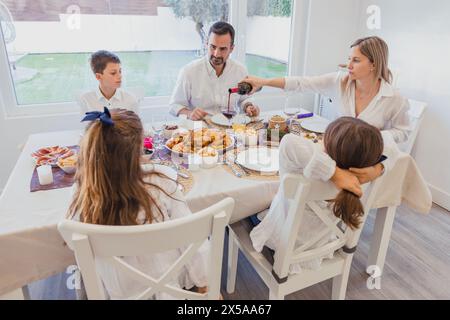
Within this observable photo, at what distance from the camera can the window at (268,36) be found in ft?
10.2

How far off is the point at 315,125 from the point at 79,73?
1.97m

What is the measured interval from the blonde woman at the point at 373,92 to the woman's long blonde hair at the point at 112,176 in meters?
1.24

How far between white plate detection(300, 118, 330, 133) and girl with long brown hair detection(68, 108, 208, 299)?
110cm

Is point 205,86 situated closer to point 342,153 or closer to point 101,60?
point 101,60

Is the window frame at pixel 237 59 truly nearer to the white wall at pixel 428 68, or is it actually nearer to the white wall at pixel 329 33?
the white wall at pixel 329 33

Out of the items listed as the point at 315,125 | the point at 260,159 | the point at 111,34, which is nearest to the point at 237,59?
the point at 111,34

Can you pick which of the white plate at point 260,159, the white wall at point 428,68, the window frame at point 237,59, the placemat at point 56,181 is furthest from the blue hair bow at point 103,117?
the white wall at point 428,68

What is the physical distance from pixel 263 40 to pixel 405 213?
2009mm

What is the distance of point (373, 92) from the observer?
6.26 feet

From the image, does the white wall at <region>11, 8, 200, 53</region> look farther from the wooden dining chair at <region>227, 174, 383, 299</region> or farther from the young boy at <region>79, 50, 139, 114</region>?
the wooden dining chair at <region>227, 174, 383, 299</region>

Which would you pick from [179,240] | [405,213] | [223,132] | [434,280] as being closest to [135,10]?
[223,132]

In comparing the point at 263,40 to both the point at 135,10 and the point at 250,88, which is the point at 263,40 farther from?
the point at 250,88

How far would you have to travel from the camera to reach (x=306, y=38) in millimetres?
3197

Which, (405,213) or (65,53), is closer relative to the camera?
(405,213)
